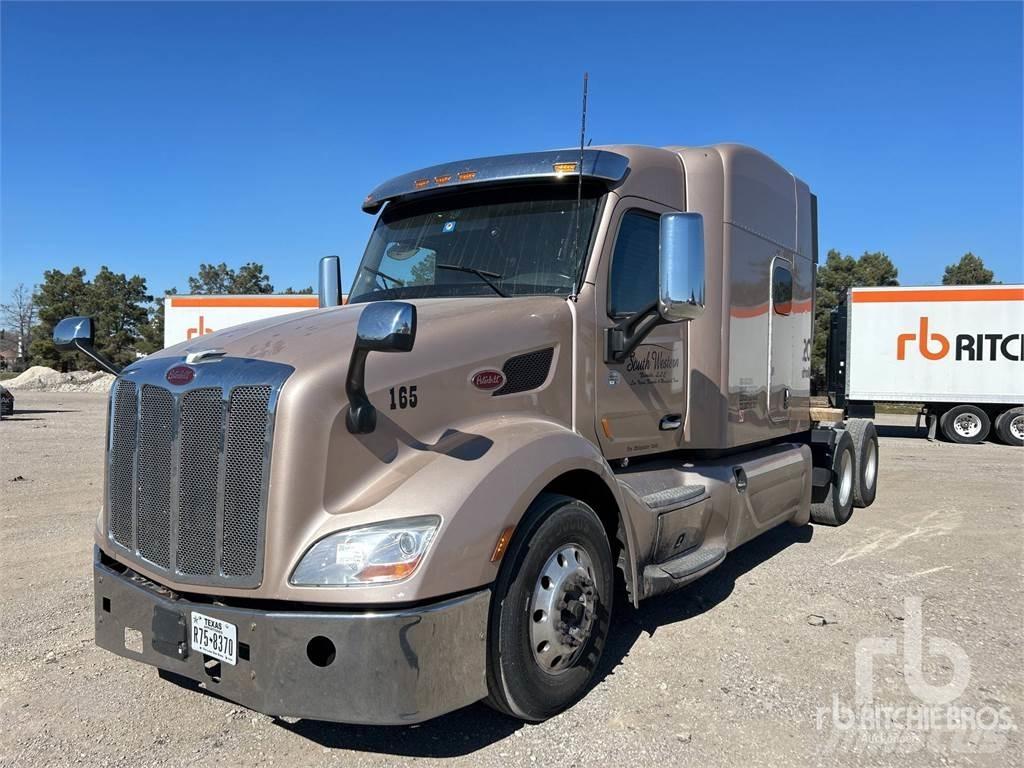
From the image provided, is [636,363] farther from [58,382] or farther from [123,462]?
[58,382]

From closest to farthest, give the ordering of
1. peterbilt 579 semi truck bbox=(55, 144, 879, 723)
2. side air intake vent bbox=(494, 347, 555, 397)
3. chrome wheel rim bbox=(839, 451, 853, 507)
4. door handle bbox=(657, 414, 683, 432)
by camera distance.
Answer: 1. peterbilt 579 semi truck bbox=(55, 144, 879, 723)
2. side air intake vent bbox=(494, 347, 555, 397)
3. door handle bbox=(657, 414, 683, 432)
4. chrome wheel rim bbox=(839, 451, 853, 507)

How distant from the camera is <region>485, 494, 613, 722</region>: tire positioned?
10.0 ft

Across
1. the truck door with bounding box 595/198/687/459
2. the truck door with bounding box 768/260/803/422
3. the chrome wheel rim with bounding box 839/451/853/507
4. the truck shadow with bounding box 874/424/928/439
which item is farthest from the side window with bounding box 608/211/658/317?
the truck shadow with bounding box 874/424/928/439

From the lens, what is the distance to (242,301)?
2150cm

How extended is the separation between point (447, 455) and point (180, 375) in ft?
3.80

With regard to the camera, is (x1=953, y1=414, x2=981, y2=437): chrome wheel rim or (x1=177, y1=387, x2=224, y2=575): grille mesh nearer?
(x1=177, y1=387, x2=224, y2=575): grille mesh

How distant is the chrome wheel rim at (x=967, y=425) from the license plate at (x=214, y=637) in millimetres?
19979

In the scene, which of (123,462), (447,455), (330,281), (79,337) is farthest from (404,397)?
(330,281)

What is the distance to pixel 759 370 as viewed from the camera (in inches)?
230

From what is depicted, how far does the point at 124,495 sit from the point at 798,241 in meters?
5.77

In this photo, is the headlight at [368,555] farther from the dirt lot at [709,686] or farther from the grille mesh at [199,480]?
the dirt lot at [709,686]

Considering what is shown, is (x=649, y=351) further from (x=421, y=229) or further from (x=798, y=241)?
(x=798, y=241)

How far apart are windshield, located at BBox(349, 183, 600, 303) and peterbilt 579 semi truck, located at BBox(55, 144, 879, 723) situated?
0.05 feet

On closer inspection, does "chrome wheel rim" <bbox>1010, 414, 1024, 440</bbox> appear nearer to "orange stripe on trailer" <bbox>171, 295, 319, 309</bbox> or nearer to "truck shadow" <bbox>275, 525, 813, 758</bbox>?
"truck shadow" <bbox>275, 525, 813, 758</bbox>
